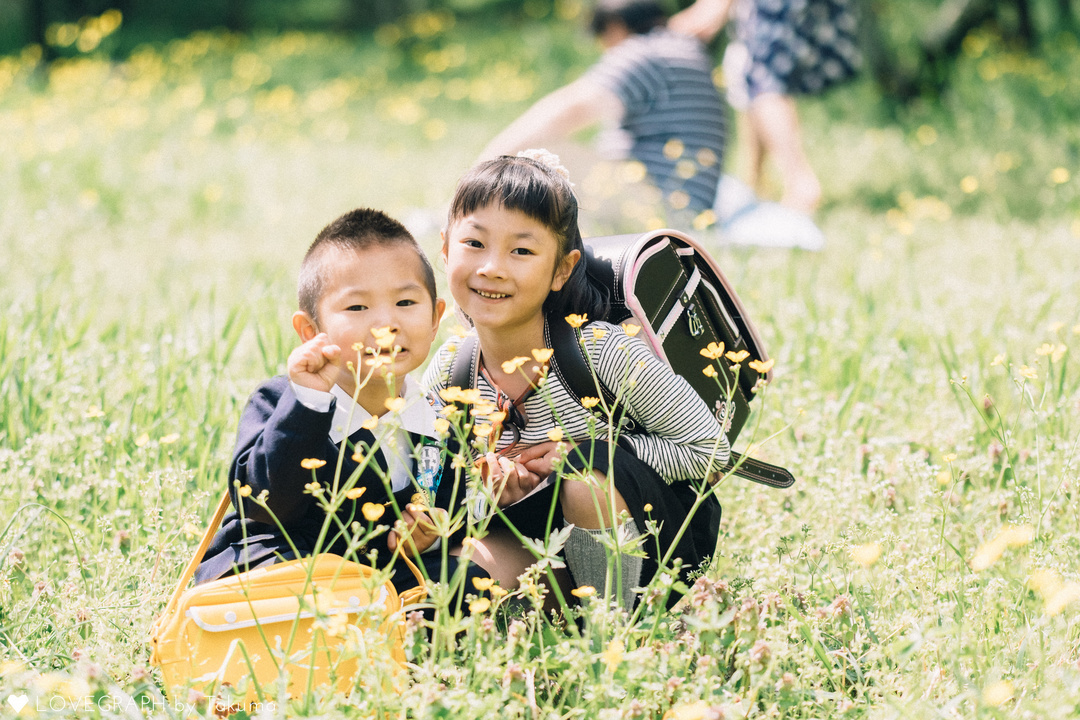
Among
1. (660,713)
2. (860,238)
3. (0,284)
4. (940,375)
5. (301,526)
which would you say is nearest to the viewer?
(660,713)

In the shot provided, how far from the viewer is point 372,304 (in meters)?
2.10

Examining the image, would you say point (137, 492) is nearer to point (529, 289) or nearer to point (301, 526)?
point (301, 526)

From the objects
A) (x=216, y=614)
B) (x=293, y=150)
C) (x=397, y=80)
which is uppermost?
(x=397, y=80)

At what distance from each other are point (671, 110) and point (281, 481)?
3.76 m

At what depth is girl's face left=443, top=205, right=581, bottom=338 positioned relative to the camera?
2191 millimetres

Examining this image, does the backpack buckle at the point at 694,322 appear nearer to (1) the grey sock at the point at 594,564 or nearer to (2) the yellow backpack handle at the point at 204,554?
(1) the grey sock at the point at 594,564

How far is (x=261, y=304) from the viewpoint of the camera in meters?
3.75

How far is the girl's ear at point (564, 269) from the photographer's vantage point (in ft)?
7.47

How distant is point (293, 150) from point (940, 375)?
5.26 metres

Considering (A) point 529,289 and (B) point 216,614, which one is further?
(A) point 529,289

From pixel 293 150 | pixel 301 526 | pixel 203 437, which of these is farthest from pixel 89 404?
pixel 293 150

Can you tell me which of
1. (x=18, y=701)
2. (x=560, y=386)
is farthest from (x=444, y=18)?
(x=18, y=701)

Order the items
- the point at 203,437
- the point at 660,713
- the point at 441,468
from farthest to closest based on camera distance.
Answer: the point at 203,437 < the point at 441,468 < the point at 660,713

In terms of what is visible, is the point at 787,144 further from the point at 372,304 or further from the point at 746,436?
the point at 372,304
